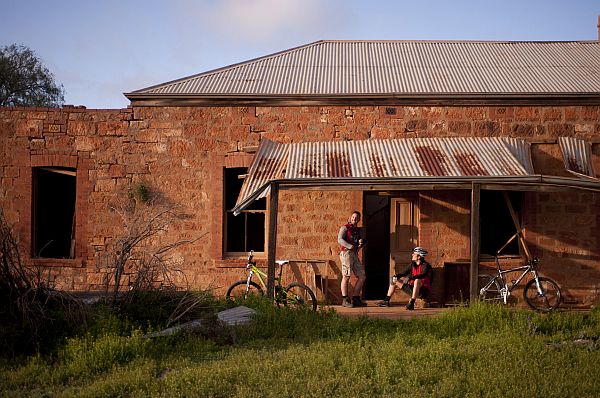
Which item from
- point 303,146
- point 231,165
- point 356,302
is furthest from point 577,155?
point 231,165

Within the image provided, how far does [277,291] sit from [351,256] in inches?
69.0

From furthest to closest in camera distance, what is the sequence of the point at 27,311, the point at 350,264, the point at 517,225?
the point at 517,225 → the point at 350,264 → the point at 27,311

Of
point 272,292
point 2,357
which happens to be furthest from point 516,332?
point 2,357

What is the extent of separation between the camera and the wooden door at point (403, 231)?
42.6 feet

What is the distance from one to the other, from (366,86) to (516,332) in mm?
5869

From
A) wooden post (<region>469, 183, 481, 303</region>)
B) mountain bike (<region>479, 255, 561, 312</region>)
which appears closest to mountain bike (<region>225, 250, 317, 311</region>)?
wooden post (<region>469, 183, 481, 303</region>)

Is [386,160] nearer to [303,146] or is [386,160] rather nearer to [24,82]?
[303,146]

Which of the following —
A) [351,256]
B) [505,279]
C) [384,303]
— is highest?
[351,256]

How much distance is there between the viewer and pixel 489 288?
12.7 m

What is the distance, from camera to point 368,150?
11703mm

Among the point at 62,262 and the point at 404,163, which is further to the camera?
the point at 62,262

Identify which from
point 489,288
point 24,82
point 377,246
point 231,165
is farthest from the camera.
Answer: point 24,82

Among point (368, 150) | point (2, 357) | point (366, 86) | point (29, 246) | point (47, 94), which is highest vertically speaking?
point (47, 94)

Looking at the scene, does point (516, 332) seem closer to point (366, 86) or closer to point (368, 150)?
point (368, 150)
